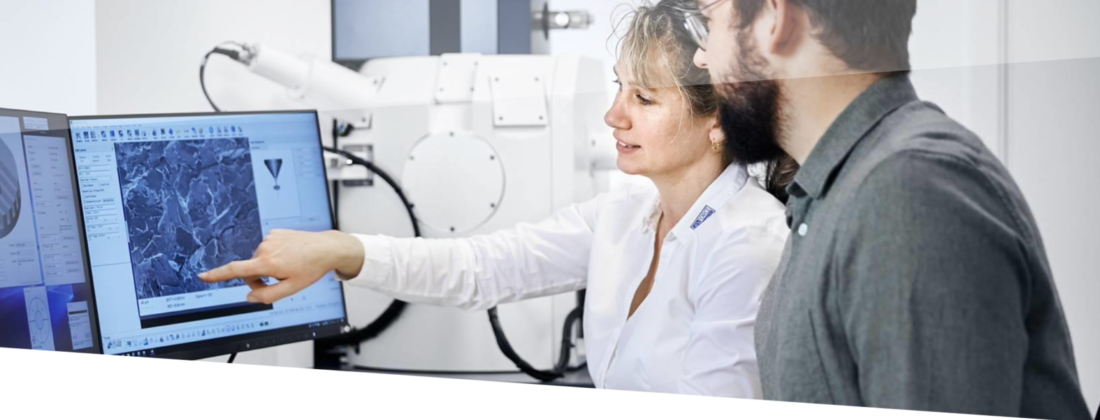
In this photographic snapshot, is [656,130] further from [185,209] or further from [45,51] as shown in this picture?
[45,51]

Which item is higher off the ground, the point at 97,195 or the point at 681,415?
the point at 97,195

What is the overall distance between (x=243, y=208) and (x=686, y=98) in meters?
0.68

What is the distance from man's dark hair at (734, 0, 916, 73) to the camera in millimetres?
815

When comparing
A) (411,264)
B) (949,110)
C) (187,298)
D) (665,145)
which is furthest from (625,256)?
(187,298)

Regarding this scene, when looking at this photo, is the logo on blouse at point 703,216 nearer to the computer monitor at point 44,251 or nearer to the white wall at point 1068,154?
the white wall at point 1068,154

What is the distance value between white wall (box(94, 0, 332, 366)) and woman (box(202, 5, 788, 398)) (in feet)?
0.75

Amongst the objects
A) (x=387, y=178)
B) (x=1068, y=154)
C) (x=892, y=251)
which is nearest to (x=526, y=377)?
(x=387, y=178)

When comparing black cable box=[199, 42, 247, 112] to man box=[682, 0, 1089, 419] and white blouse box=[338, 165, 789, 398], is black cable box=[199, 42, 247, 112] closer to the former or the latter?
white blouse box=[338, 165, 789, 398]

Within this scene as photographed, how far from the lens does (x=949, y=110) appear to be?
0.79 metres

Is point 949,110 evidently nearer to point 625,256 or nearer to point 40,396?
point 625,256

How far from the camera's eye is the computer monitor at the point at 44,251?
119 centimetres

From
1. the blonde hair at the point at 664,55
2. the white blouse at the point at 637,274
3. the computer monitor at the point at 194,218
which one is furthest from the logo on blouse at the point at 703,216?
the computer monitor at the point at 194,218

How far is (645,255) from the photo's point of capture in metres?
1.11

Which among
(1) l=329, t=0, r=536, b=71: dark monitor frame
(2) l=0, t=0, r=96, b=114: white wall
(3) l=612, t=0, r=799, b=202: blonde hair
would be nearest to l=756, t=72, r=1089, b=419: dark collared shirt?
(3) l=612, t=0, r=799, b=202: blonde hair
